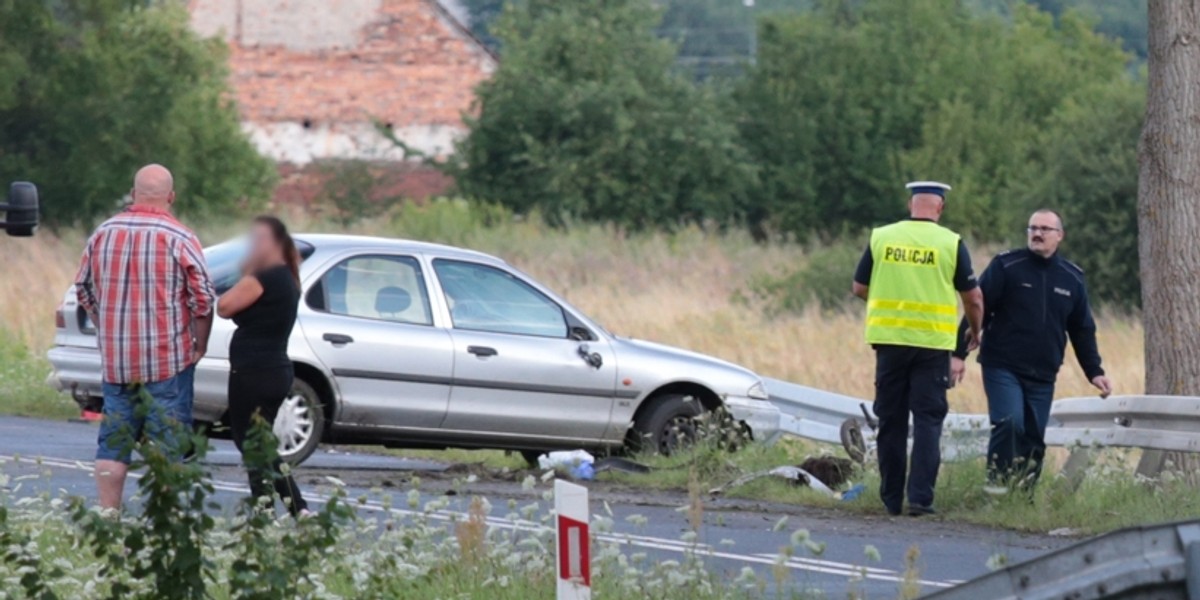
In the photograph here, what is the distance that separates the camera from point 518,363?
14086 mm

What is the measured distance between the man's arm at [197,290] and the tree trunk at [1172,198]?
5504 mm

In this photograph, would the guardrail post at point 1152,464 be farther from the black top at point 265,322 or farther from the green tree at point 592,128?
the green tree at point 592,128

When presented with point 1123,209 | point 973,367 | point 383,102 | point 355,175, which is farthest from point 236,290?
point 383,102

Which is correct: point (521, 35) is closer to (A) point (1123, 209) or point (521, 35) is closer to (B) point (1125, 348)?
(A) point (1123, 209)

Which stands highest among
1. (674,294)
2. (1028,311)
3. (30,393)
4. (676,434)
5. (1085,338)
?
(1028,311)

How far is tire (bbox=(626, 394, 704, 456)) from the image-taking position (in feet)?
48.1

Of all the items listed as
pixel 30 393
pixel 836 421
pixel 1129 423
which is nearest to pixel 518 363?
pixel 836 421

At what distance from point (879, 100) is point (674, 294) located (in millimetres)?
35675

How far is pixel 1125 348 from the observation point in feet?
84.8

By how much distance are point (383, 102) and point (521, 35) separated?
6018 mm

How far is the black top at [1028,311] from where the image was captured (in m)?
12.0

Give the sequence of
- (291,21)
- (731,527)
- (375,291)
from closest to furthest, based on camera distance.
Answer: (731,527), (375,291), (291,21)

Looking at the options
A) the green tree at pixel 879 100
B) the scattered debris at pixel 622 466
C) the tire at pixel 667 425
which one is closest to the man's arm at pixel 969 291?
the scattered debris at pixel 622 466

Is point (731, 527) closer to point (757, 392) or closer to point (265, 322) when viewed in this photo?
point (265, 322)
